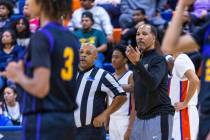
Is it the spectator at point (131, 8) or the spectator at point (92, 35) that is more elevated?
the spectator at point (131, 8)

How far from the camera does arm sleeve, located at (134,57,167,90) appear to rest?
7.32 m

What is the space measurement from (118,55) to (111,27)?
11.1 ft

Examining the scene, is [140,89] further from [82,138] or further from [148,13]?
[148,13]

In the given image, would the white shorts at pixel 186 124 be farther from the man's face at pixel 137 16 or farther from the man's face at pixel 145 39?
the man's face at pixel 137 16

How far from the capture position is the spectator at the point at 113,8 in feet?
44.4

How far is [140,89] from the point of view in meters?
7.65

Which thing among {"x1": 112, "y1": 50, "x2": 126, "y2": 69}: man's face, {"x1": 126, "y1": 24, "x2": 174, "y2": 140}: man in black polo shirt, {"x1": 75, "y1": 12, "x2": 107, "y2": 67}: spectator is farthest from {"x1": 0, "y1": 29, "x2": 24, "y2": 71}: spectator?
{"x1": 126, "y1": 24, "x2": 174, "y2": 140}: man in black polo shirt

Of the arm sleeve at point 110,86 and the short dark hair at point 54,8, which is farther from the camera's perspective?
the arm sleeve at point 110,86

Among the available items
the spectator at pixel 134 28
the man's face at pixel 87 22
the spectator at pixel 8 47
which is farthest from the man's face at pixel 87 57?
the spectator at pixel 8 47

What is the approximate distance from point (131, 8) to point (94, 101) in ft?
16.9

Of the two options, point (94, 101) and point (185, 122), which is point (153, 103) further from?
point (185, 122)

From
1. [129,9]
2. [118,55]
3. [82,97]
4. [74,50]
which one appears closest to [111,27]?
[129,9]

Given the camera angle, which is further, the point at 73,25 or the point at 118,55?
the point at 73,25

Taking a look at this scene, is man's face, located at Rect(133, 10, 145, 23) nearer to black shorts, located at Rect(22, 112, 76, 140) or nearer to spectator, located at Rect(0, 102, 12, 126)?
spectator, located at Rect(0, 102, 12, 126)
